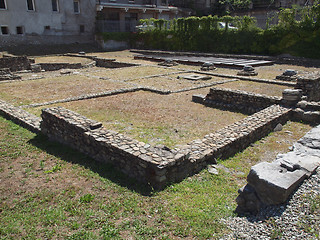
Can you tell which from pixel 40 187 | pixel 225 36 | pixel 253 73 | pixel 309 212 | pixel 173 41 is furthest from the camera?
pixel 173 41

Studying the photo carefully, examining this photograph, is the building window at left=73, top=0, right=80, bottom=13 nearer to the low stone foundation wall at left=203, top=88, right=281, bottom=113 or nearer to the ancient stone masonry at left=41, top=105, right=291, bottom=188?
the low stone foundation wall at left=203, top=88, right=281, bottom=113

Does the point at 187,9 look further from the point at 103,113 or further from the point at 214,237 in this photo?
the point at 214,237

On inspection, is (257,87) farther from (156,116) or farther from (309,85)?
(156,116)

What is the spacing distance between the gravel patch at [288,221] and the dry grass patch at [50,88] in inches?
375

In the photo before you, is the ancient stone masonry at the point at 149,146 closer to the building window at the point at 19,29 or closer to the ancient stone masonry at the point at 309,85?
the ancient stone masonry at the point at 309,85

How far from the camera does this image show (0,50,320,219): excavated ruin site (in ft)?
15.6

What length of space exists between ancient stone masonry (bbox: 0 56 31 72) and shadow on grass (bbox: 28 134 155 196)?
14.2 meters

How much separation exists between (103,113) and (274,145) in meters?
5.50

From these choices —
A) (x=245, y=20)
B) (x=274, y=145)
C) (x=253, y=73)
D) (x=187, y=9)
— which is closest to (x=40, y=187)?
(x=274, y=145)

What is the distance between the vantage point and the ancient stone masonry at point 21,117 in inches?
312

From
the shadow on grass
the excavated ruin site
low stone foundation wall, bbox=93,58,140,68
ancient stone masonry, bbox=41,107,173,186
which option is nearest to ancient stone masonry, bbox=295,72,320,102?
the excavated ruin site

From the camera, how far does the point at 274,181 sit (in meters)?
3.95

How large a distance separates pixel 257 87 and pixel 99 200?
1057 centimetres

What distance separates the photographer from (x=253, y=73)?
637 inches
